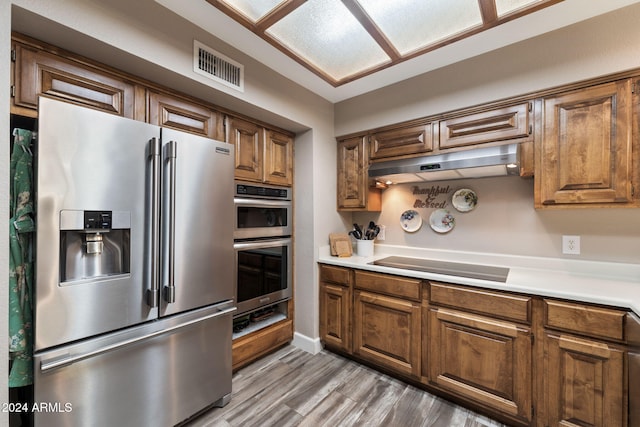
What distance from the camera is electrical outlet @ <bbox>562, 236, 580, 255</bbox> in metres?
1.89

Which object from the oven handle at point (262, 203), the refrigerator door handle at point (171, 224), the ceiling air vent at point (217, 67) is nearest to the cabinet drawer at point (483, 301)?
the oven handle at point (262, 203)

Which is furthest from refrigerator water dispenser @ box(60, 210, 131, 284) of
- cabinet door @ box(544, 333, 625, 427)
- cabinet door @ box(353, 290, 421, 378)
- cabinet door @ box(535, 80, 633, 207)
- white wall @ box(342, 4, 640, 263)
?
cabinet door @ box(535, 80, 633, 207)

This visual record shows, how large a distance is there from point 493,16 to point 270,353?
117 inches

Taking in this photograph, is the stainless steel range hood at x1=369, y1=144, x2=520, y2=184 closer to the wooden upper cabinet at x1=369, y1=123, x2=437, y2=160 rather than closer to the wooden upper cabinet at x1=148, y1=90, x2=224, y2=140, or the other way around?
the wooden upper cabinet at x1=369, y1=123, x2=437, y2=160

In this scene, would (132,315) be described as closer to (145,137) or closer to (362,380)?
(145,137)

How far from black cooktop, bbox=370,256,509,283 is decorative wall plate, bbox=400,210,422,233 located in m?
0.29

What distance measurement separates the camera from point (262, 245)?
7.52 ft

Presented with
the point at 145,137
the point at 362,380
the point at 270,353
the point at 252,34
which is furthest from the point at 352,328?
the point at 252,34

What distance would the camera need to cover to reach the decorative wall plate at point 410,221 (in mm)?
2574

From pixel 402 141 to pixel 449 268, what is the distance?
112cm

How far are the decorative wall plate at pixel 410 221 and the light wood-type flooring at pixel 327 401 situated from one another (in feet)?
4.23

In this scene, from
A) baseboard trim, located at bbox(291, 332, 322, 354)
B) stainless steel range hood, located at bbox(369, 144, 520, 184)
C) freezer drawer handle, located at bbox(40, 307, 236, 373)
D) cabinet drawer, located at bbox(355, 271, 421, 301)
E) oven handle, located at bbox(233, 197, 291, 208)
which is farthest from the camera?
baseboard trim, located at bbox(291, 332, 322, 354)

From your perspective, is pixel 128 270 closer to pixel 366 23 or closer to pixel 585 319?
pixel 366 23

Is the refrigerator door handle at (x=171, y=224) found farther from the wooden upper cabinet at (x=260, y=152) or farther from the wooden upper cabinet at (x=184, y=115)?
the wooden upper cabinet at (x=260, y=152)
